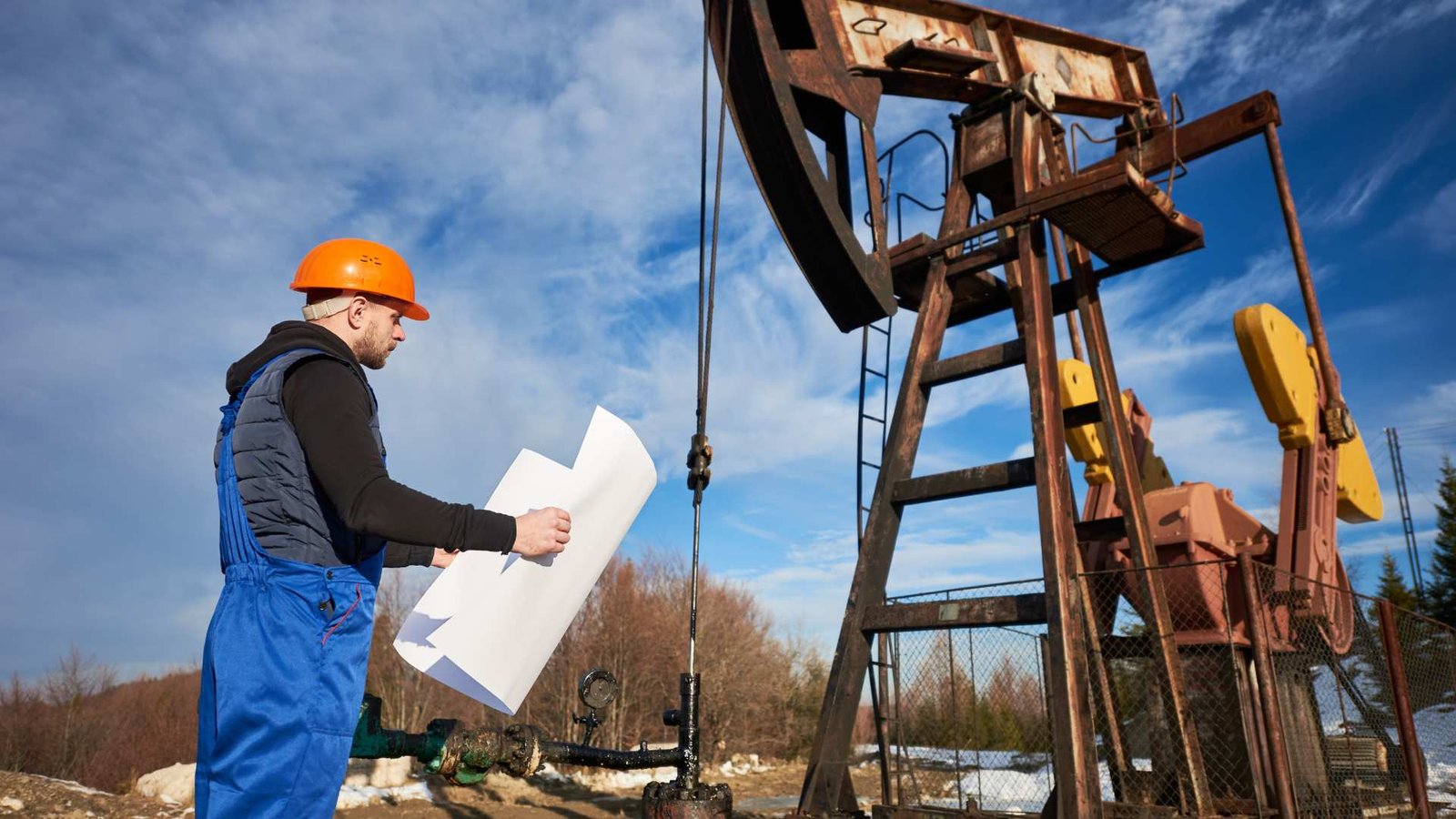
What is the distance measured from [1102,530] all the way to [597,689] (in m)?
A: 5.32

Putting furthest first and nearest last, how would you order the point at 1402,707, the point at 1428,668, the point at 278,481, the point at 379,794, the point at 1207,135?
1. the point at 379,794
2. the point at 1428,668
3. the point at 1207,135
4. the point at 1402,707
5. the point at 278,481

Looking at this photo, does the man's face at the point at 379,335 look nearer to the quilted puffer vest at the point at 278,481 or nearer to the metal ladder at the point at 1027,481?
the quilted puffer vest at the point at 278,481

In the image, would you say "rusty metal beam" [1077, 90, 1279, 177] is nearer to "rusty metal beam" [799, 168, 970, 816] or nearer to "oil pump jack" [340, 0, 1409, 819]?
"oil pump jack" [340, 0, 1409, 819]

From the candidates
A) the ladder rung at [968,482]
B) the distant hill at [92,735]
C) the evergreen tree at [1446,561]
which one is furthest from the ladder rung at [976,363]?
the evergreen tree at [1446,561]

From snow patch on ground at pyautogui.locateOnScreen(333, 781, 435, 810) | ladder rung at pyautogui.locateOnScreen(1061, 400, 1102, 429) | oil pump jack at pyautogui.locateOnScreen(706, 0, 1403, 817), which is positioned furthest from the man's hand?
snow patch on ground at pyautogui.locateOnScreen(333, 781, 435, 810)

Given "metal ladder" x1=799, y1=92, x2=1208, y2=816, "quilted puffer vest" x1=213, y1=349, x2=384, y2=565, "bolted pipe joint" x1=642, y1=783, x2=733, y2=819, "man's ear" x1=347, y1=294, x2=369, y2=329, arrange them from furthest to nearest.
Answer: "metal ladder" x1=799, y1=92, x2=1208, y2=816
"man's ear" x1=347, y1=294, x2=369, y2=329
"bolted pipe joint" x1=642, y1=783, x2=733, y2=819
"quilted puffer vest" x1=213, y1=349, x2=384, y2=565

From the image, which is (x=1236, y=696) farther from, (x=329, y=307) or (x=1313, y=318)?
(x=329, y=307)

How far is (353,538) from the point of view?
6.23 ft

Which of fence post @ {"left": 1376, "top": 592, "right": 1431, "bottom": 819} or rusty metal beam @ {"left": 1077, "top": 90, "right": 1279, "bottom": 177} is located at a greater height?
rusty metal beam @ {"left": 1077, "top": 90, "right": 1279, "bottom": 177}

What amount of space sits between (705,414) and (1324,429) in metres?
6.67

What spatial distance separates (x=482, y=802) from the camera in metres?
15.1

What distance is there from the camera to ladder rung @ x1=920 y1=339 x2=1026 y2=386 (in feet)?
19.2

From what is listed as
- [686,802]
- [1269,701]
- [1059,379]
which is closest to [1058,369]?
[1059,379]

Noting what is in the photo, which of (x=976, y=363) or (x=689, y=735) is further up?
(x=976, y=363)
